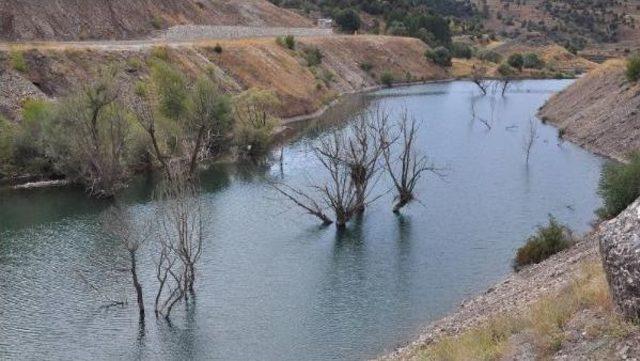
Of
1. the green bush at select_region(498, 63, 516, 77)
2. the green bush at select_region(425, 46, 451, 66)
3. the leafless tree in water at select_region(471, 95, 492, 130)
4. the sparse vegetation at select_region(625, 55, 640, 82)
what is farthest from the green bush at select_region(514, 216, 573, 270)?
the green bush at select_region(425, 46, 451, 66)

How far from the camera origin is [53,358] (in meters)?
26.8

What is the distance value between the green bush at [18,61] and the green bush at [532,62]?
105 metres

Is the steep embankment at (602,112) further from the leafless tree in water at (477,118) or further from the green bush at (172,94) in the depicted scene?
the green bush at (172,94)

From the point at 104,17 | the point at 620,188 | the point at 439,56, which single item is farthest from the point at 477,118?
the point at 439,56

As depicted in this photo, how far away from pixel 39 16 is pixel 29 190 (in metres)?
43.6

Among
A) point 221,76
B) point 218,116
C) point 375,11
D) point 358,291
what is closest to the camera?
point 358,291

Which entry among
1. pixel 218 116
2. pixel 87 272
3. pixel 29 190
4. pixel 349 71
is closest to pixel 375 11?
pixel 349 71

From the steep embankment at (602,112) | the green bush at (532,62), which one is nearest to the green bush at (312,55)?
the steep embankment at (602,112)

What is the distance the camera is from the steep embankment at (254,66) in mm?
67688

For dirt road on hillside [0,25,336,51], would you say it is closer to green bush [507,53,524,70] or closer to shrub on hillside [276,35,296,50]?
shrub on hillside [276,35,296,50]

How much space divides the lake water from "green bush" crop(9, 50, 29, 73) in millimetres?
18827

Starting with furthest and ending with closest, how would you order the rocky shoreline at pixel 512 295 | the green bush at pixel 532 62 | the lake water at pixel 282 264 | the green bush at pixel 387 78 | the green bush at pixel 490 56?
the green bush at pixel 490 56
the green bush at pixel 532 62
the green bush at pixel 387 78
the lake water at pixel 282 264
the rocky shoreline at pixel 512 295

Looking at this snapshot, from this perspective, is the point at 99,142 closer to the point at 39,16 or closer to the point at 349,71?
the point at 39,16

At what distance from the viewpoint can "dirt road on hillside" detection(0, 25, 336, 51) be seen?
76894 millimetres
